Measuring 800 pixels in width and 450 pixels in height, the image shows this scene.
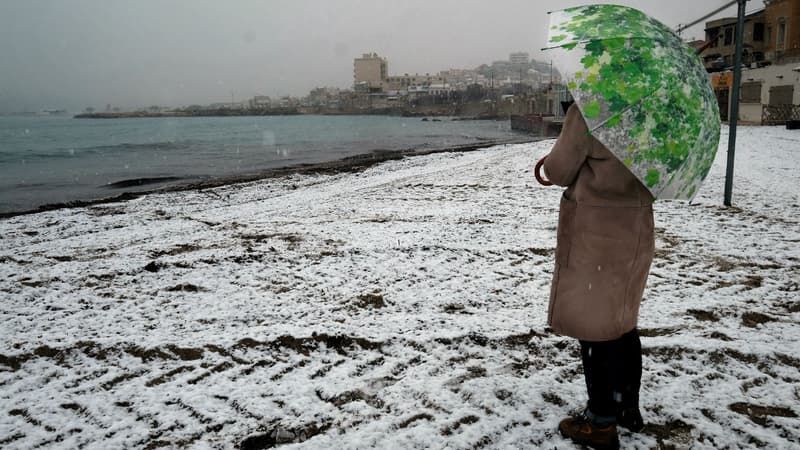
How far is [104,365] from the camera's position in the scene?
3121 millimetres

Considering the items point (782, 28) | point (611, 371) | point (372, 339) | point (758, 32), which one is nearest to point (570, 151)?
point (611, 371)

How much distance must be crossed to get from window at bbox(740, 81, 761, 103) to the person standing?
34441 millimetres

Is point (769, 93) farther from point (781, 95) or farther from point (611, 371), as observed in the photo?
point (611, 371)

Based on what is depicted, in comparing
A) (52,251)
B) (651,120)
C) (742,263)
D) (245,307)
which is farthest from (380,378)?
(52,251)

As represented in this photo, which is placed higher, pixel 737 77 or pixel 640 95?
pixel 737 77

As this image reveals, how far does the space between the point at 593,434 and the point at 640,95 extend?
159 centimetres

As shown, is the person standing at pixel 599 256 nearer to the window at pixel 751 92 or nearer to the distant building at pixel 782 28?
the window at pixel 751 92

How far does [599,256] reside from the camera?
6.56ft

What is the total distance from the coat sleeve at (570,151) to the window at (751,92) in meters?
34.6

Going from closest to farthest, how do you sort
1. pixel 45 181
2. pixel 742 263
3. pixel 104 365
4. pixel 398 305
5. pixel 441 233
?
pixel 104 365 < pixel 398 305 < pixel 742 263 < pixel 441 233 < pixel 45 181

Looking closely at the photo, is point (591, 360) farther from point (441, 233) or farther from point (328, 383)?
point (441, 233)

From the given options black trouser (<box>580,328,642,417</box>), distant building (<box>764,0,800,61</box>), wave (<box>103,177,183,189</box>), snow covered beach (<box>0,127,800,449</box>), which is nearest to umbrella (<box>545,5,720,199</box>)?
black trouser (<box>580,328,642,417</box>)

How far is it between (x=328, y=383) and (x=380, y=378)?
0.33 metres

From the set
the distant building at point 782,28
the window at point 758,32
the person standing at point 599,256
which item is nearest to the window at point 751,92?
the distant building at point 782,28
